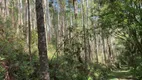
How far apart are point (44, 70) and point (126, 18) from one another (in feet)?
40.3

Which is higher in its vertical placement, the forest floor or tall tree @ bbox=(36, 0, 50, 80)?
tall tree @ bbox=(36, 0, 50, 80)

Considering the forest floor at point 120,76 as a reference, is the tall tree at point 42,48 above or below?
above

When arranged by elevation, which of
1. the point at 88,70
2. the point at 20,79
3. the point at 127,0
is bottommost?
the point at 88,70

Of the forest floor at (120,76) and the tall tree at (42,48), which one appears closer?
the tall tree at (42,48)

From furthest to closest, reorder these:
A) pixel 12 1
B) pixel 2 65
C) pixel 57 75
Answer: pixel 12 1, pixel 57 75, pixel 2 65

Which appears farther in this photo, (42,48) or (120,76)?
(120,76)

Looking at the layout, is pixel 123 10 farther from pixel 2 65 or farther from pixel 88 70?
pixel 2 65

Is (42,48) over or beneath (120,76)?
over

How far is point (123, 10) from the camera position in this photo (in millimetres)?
19156

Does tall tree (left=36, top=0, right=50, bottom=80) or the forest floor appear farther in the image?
the forest floor

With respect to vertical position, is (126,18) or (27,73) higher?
(126,18)

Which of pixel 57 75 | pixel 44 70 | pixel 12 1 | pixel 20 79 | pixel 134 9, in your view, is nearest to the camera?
pixel 44 70

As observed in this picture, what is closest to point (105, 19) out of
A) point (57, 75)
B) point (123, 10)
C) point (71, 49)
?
point (123, 10)

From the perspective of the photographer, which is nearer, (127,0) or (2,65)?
(2,65)
